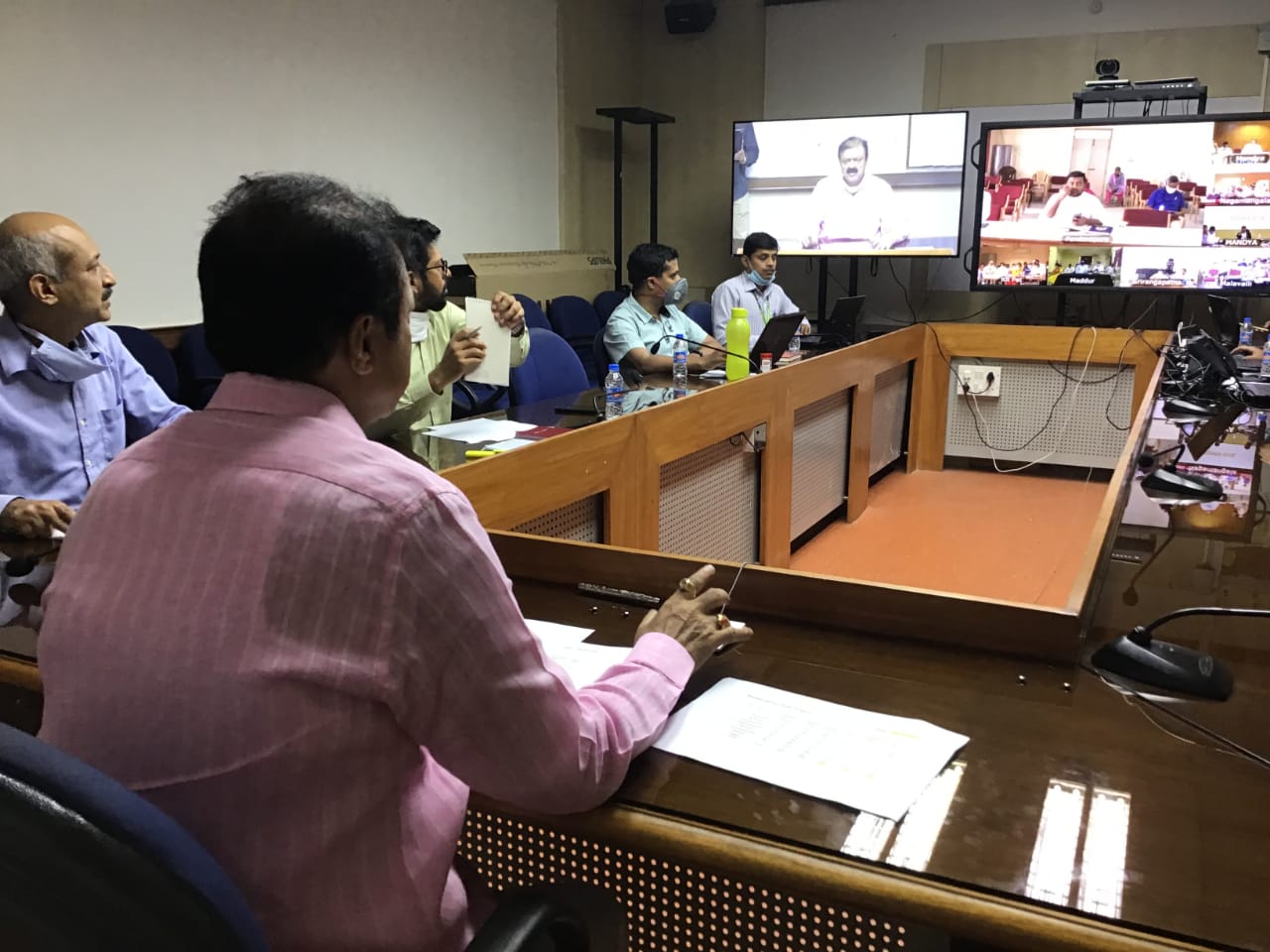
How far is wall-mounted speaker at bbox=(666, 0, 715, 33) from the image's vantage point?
6.53m

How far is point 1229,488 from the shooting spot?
6.56ft

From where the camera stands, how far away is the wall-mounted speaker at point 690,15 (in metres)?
6.53

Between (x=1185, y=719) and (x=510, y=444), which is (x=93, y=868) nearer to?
(x=1185, y=719)

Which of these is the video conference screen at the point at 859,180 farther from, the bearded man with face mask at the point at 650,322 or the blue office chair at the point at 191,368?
the blue office chair at the point at 191,368

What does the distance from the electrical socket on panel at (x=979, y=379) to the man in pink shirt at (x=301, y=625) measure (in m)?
4.53

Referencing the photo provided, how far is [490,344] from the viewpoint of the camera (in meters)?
2.51

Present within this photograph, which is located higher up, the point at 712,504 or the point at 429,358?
the point at 429,358

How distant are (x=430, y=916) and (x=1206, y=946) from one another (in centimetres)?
58

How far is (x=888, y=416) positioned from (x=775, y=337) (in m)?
1.30

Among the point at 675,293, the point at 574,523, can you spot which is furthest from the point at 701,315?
the point at 574,523

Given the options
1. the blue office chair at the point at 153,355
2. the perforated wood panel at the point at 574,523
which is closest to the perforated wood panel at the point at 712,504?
the perforated wood panel at the point at 574,523

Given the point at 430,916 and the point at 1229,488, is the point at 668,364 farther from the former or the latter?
the point at 430,916

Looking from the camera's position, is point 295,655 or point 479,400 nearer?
point 295,655

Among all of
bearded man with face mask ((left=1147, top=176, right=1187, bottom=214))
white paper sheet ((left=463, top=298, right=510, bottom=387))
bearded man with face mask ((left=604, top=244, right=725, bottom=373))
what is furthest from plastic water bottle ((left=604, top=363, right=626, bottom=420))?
bearded man with face mask ((left=1147, top=176, right=1187, bottom=214))
